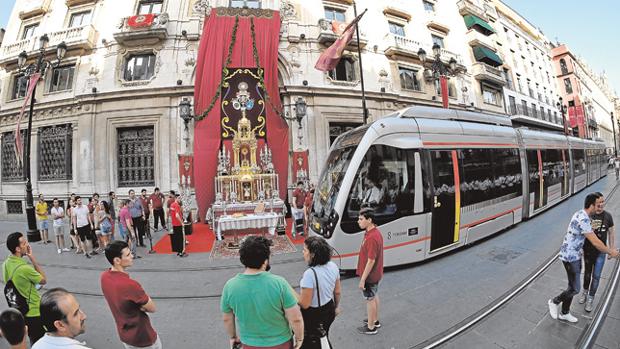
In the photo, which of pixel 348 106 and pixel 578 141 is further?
pixel 348 106

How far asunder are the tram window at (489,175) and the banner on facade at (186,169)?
11623 millimetres

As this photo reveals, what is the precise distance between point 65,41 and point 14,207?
34.1ft

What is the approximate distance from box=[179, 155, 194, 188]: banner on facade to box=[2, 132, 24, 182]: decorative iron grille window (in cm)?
1162

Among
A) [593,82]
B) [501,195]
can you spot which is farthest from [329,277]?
[593,82]

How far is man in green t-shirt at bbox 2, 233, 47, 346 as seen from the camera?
9.64 feet

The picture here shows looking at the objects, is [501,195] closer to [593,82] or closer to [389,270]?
[389,270]

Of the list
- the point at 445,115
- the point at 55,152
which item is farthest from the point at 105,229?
the point at 55,152

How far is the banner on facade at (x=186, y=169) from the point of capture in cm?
1227

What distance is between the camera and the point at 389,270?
537 cm

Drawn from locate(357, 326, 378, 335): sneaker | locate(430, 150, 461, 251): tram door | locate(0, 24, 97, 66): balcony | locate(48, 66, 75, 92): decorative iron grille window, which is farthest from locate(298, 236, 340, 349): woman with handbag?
locate(48, 66, 75, 92): decorative iron grille window

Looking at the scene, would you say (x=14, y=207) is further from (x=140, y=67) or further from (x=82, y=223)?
(x=82, y=223)

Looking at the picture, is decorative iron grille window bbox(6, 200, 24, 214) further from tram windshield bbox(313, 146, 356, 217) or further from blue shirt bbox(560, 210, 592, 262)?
blue shirt bbox(560, 210, 592, 262)

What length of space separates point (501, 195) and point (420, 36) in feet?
51.2

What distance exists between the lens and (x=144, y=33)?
526 inches
